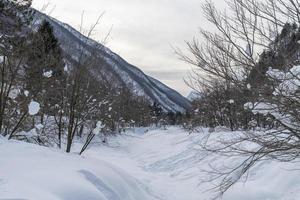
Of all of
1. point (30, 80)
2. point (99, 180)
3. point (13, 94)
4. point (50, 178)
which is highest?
point (30, 80)

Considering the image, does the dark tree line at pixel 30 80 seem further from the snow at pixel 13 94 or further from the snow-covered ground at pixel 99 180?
the snow-covered ground at pixel 99 180

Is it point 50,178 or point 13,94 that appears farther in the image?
point 13,94

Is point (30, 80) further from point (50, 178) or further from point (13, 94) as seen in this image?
point (50, 178)

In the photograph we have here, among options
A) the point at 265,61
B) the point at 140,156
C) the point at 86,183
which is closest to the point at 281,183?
the point at 265,61

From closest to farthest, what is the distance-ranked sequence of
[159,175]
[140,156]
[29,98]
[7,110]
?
[29,98] < [7,110] < [159,175] < [140,156]

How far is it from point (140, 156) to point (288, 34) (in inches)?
840

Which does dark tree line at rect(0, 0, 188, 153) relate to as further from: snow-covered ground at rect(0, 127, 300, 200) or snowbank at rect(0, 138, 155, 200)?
snowbank at rect(0, 138, 155, 200)

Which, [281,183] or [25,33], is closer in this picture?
[281,183]

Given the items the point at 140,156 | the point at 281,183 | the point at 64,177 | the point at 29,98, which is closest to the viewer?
the point at 64,177

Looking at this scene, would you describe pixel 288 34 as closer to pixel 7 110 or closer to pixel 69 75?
pixel 7 110

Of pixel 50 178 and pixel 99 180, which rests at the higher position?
pixel 50 178

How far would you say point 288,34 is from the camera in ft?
25.9

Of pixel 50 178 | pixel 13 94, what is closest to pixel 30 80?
pixel 13 94

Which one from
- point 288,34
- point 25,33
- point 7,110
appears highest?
point 25,33
